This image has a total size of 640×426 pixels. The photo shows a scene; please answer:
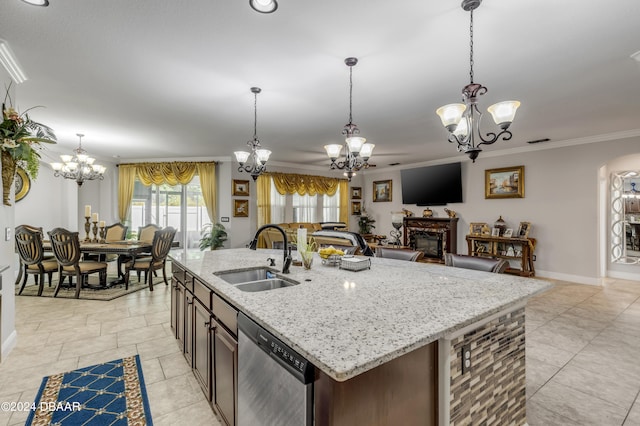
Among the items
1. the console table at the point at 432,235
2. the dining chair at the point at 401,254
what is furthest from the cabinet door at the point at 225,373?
the console table at the point at 432,235

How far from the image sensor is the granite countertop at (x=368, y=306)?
99cm

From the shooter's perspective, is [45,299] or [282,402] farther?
[45,299]

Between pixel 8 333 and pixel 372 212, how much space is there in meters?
8.21

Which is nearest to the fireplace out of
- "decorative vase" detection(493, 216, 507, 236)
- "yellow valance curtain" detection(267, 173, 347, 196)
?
"decorative vase" detection(493, 216, 507, 236)

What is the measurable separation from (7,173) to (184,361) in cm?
225

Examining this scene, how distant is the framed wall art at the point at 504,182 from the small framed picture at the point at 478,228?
0.66m

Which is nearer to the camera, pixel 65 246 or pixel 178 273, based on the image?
pixel 178 273

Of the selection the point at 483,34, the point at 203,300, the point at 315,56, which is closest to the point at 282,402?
the point at 203,300

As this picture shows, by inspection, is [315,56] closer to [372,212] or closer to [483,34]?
[483,34]

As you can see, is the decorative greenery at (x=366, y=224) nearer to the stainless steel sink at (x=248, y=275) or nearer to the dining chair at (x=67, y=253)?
the dining chair at (x=67, y=253)

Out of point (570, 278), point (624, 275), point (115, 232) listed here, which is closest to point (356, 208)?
point (570, 278)

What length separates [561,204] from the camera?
222 inches

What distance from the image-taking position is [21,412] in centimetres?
197

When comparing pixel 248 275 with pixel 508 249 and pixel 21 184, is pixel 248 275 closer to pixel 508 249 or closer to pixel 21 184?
pixel 508 249
